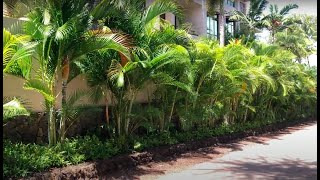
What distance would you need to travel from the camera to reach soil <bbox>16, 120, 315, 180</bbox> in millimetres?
7066

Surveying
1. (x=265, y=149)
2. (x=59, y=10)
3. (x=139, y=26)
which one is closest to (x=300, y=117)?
(x=265, y=149)

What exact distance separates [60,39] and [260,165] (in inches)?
203

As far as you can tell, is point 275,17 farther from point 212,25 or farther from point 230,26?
point 212,25

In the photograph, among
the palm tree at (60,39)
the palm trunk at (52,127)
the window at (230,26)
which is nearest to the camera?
the palm tree at (60,39)

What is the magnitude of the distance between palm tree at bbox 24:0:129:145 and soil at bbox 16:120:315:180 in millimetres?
960

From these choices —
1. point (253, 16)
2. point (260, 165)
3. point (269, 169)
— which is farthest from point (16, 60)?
point (253, 16)

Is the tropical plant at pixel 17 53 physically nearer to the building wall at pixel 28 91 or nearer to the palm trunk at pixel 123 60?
the building wall at pixel 28 91

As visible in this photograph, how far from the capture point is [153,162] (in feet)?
29.8

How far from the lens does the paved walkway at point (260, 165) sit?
7.87 meters

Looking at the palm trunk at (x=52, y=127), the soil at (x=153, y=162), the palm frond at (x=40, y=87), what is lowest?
the soil at (x=153, y=162)

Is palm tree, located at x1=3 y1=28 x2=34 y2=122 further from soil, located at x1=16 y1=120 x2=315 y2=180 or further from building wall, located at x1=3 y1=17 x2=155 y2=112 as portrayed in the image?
soil, located at x1=16 y1=120 x2=315 y2=180

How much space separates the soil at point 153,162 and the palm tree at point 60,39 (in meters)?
0.96

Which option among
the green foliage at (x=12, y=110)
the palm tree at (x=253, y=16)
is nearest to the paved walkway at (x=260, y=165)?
the green foliage at (x=12, y=110)

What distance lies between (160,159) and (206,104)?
334 cm
